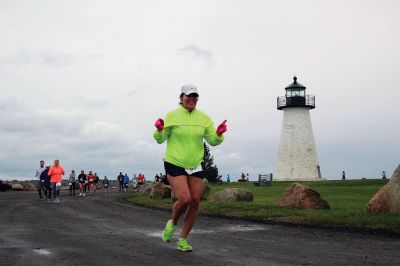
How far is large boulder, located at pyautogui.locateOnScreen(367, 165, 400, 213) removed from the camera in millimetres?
13477

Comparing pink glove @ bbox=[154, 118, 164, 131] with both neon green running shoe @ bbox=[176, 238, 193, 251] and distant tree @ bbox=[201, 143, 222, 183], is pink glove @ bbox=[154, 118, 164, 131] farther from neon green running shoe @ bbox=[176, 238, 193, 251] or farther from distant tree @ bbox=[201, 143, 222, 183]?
distant tree @ bbox=[201, 143, 222, 183]

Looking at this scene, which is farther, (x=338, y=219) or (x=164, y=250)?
(x=338, y=219)

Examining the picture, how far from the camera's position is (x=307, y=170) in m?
55.9

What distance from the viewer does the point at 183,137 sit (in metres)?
8.03

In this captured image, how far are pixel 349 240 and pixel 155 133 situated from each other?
13.7ft

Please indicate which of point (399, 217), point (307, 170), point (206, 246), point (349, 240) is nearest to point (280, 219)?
point (399, 217)

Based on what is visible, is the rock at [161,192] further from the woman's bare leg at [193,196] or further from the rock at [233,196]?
the woman's bare leg at [193,196]

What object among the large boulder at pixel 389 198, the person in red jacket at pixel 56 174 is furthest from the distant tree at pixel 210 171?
the large boulder at pixel 389 198

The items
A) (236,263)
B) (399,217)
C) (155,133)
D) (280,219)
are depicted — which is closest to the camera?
(236,263)

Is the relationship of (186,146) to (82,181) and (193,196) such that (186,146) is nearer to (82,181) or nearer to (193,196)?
(193,196)

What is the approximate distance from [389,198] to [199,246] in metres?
6.90

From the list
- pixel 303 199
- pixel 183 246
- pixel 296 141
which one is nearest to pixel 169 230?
pixel 183 246

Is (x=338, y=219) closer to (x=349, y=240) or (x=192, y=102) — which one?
(x=349, y=240)

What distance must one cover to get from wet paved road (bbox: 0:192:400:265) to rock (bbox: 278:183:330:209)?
14.1 ft
